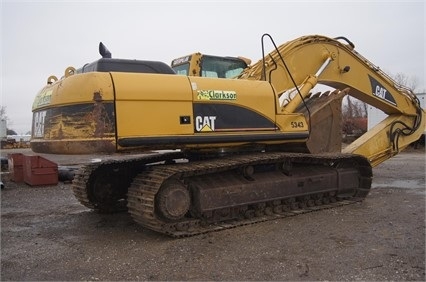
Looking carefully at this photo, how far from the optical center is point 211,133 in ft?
19.9

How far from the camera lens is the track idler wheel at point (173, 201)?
580cm

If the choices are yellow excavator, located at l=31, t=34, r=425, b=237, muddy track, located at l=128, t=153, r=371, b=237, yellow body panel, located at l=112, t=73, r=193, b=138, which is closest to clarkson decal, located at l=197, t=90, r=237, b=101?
yellow excavator, located at l=31, t=34, r=425, b=237

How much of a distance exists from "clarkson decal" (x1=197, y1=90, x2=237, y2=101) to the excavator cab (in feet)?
4.32

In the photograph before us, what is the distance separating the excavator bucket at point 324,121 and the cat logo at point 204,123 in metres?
2.08

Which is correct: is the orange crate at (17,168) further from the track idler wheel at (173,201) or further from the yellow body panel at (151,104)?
the yellow body panel at (151,104)

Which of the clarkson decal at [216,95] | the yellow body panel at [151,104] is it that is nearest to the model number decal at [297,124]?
the clarkson decal at [216,95]

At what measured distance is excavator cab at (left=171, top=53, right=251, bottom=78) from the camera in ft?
24.4

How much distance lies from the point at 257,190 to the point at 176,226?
4.77 feet

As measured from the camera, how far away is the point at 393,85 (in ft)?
31.7

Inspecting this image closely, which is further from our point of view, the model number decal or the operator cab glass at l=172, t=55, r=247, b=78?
the operator cab glass at l=172, t=55, r=247, b=78

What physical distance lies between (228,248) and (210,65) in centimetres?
340

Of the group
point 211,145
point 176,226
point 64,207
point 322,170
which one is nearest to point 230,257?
point 176,226

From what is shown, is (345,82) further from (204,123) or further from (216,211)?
(216,211)

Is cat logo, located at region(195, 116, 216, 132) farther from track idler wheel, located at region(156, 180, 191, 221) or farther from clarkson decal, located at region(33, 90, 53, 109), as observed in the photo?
clarkson decal, located at region(33, 90, 53, 109)
